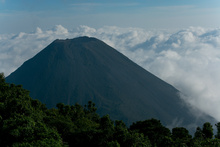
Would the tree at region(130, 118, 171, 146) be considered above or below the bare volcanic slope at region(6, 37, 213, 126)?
below

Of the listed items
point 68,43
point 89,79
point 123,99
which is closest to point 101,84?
point 89,79

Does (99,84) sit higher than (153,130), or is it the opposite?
(99,84)

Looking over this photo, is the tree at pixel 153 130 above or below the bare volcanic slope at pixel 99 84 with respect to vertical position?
below

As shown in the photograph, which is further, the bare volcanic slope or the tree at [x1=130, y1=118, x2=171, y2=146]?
the bare volcanic slope

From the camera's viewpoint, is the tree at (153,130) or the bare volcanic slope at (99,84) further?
the bare volcanic slope at (99,84)

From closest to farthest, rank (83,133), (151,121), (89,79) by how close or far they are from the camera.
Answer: (83,133) → (151,121) → (89,79)

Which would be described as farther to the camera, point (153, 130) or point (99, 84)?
point (99, 84)

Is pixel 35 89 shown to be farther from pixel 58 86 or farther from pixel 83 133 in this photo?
pixel 83 133

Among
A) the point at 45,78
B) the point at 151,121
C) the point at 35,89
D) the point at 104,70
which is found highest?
the point at 104,70
